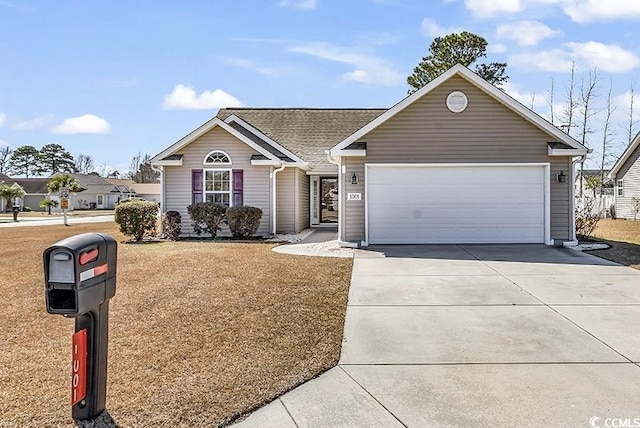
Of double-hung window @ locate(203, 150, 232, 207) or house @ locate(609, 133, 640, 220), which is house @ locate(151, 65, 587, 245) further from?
house @ locate(609, 133, 640, 220)

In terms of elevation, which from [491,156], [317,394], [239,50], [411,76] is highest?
[411,76]

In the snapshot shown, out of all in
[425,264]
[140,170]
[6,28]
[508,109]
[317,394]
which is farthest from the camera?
[140,170]

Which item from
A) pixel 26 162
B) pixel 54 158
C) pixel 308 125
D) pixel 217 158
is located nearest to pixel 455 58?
pixel 308 125

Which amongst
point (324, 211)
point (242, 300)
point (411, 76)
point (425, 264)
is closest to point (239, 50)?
point (324, 211)

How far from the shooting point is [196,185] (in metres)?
15.7

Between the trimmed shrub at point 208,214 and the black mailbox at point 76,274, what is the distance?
12.1 metres

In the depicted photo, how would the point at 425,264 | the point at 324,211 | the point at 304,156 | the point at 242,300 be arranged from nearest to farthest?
the point at 242,300, the point at 425,264, the point at 304,156, the point at 324,211

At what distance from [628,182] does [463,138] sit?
19.8 m

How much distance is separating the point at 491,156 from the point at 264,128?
36.8ft

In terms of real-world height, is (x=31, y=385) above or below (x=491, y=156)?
below

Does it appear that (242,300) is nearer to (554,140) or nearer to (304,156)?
(554,140)

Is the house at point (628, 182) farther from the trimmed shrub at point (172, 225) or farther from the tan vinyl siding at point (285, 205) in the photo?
the trimmed shrub at point (172, 225)

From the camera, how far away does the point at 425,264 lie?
963 centimetres

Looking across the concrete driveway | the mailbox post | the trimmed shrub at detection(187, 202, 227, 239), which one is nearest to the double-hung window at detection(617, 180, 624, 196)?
the concrete driveway
